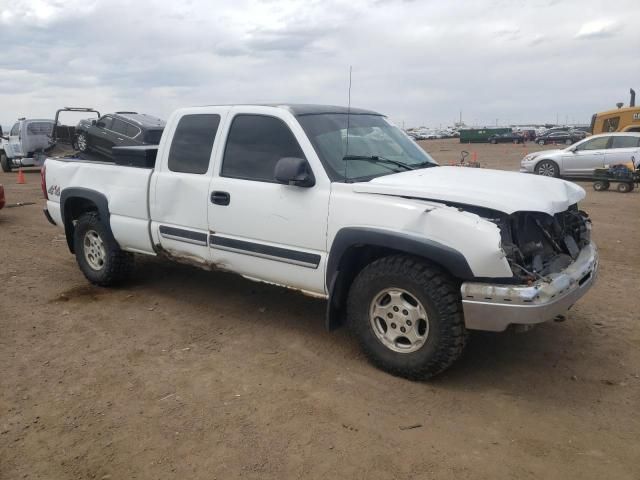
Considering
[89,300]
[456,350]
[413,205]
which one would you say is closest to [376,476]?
[456,350]

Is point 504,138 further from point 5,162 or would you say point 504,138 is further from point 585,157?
point 5,162

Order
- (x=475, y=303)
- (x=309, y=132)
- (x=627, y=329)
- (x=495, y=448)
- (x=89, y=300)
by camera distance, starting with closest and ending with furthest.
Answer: (x=495, y=448)
(x=475, y=303)
(x=309, y=132)
(x=627, y=329)
(x=89, y=300)

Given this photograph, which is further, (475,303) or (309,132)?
(309,132)

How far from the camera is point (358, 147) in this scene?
4.38m

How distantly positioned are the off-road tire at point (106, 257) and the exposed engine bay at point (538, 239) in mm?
3750

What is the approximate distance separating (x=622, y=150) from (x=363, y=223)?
1499 cm

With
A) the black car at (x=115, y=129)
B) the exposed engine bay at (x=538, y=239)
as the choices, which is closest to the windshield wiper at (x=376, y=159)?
the exposed engine bay at (x=538, y=239)

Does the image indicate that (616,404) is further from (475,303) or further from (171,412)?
(171,412)

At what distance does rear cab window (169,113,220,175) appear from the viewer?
476cm

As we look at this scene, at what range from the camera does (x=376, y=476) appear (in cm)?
279

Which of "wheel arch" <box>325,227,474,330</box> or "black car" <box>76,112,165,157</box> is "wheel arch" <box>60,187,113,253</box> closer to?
"wheel arch" <box>325,227,474,330</box>

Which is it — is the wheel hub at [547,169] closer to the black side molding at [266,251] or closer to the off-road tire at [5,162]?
the black side molding at [266,251]

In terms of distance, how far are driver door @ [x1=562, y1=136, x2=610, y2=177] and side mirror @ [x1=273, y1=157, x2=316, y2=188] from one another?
14655mm

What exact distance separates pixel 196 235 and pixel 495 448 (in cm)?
295
